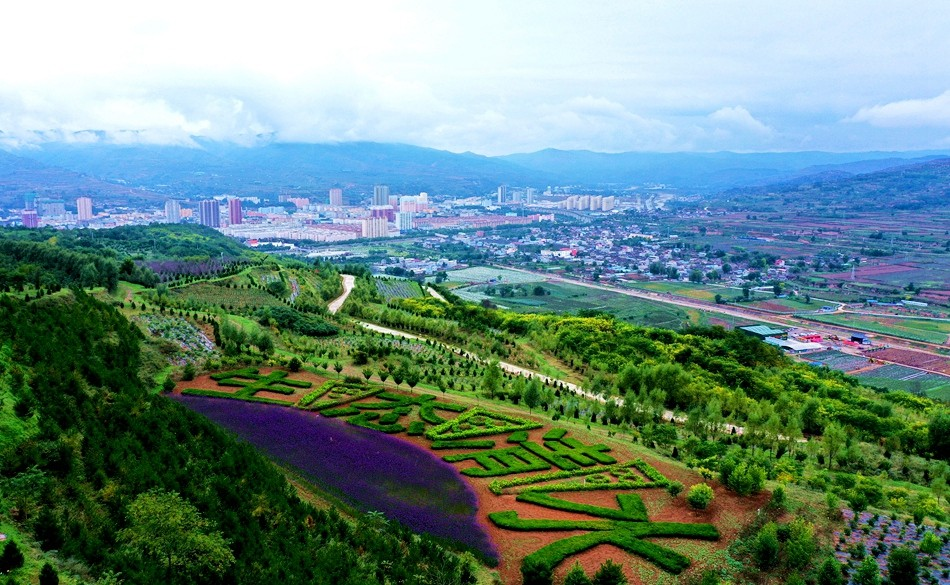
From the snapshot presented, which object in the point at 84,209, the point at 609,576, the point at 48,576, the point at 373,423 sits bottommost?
the point at 609,576

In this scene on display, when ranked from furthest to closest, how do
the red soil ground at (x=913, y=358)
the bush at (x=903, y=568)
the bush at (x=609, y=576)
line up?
the red soil ground at (x=913, y=358) < the bush at (x=903, y=568) < the bush at (x=609, y=576)

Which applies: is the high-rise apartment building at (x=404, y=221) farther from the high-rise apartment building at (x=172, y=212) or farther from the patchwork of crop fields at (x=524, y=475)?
the patchwork of crop fields at (x=524, y=475)

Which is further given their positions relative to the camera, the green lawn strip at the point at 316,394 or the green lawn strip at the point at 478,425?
the green lawn strip at the point at 316,394

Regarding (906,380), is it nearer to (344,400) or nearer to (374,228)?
(344,400)

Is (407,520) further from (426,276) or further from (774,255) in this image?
(774,255)

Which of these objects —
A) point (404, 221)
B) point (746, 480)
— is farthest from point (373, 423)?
point (404, 221)

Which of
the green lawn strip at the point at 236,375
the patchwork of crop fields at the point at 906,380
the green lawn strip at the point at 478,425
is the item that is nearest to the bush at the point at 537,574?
the green lawn strip at the point at 478,425

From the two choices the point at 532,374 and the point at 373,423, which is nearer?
the point at 373,423

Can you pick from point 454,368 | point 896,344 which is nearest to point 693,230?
point 896,344
